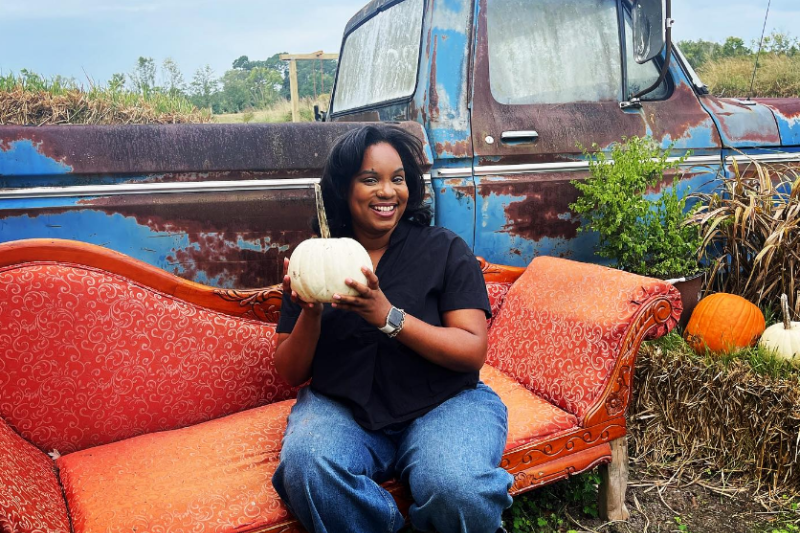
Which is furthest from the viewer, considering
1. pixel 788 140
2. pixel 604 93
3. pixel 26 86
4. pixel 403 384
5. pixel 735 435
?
pixel 26 86

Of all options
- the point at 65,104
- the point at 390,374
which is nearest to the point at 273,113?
the point at 65,104

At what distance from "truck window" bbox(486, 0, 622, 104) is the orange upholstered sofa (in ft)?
3.23

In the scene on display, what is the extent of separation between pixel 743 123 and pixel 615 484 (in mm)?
2062

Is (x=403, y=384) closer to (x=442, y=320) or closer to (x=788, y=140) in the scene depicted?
(x=442, y=320)

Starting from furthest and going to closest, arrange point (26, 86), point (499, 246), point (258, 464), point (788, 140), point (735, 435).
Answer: point (26, 86) < point (788, 140) < point (499, 246) < point (735, 435) < point (258, 464)

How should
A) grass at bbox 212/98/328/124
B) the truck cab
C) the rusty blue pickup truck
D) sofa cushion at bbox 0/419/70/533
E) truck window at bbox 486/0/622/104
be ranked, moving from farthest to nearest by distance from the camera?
grass at bbox 212/98/328/124 → truck window at bbox 486/0/622/104 → the truck cab → the rusty blue pickup truck → sofa cushion at bbox 0/419/70/533

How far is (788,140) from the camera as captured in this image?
3344 mm

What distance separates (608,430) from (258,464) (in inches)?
45.7

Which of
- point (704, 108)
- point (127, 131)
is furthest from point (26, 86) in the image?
point (704, 108)

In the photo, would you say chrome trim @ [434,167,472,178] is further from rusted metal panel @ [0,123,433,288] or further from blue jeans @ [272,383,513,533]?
blue jeans @ [272,383,513,533]

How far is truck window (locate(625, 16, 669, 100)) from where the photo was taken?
3072 millimetres

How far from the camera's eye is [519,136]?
2791 mm

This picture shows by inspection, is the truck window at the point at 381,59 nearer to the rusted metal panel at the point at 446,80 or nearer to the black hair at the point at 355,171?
the rusted metal panel at the point at 446,80

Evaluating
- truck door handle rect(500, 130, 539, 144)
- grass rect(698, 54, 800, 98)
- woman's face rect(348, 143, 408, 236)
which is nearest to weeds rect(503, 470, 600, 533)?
woman's face rect(348, 143, 408, 236)
